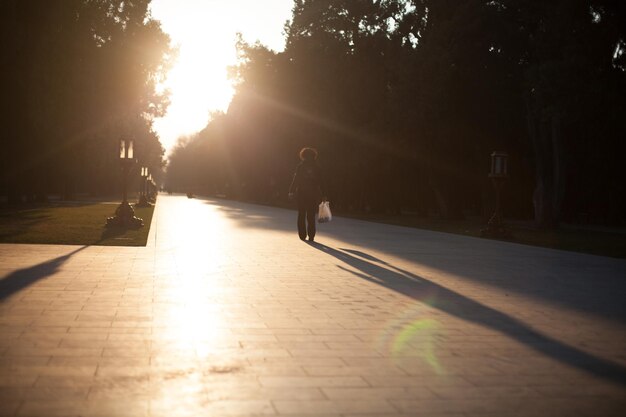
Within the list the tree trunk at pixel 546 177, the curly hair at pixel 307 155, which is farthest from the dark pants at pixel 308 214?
the tree trunk at pixel 546 177

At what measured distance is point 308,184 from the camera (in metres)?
18.2

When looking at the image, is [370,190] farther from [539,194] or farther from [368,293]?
[368,293]

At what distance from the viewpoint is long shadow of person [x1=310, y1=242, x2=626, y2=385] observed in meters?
5.77

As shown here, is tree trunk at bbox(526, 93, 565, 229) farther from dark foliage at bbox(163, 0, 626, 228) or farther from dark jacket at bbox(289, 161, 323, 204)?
dark jacket at bbox(289, 161, 323, 204)

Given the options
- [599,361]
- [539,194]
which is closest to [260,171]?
[539,194]

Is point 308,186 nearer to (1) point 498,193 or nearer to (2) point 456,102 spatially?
(1) point 498,193

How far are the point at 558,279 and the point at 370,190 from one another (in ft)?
115

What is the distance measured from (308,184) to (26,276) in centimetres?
887

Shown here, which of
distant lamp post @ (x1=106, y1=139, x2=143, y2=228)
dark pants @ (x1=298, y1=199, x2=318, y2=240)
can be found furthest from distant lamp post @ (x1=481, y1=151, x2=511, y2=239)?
distant lamp post @ (x1=106, y1=139, x2=143, y2=228)

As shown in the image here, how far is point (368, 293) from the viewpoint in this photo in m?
9.48

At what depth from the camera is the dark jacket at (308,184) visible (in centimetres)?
1817

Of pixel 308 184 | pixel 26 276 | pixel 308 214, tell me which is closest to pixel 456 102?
pixel 308 214

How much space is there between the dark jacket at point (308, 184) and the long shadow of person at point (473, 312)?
13.3ft

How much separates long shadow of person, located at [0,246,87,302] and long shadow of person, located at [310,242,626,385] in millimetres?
4240
